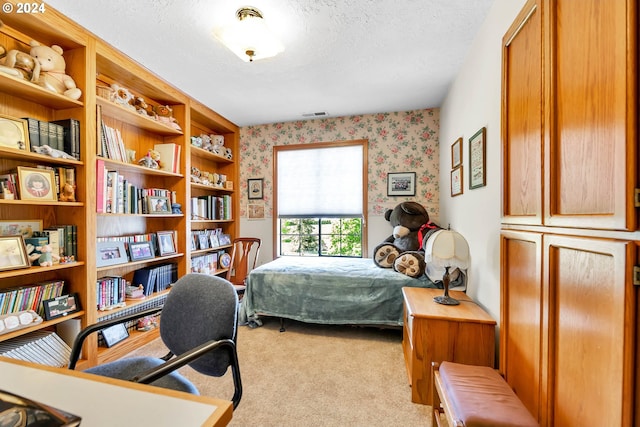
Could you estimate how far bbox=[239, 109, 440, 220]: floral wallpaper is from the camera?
11.2ft

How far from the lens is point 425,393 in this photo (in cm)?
159

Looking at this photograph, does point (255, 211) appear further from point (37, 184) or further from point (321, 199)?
point (37, 184)

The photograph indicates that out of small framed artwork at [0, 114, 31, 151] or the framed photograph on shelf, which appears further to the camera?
the framed photograph on shelf

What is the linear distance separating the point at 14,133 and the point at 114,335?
1644 mm

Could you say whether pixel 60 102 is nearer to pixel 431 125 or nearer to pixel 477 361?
pixel 477 361

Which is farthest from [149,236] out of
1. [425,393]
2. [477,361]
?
[477,361]

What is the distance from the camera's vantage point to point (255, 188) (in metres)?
3.99

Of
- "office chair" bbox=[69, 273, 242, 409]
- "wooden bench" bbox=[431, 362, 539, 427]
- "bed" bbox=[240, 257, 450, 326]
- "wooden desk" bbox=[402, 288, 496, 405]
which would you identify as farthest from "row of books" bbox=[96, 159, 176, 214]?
"wooden bench" bbox=[431, 362, 539, 427]

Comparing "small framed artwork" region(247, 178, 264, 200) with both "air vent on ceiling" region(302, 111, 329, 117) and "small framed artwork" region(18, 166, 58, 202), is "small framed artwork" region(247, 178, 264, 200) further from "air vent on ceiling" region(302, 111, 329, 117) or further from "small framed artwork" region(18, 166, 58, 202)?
"small framed artwork" region(18, 166, 58, 202)

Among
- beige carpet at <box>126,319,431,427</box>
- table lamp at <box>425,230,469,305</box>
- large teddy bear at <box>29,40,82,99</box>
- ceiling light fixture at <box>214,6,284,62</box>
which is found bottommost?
beige carpet at <box>126,319,431,427</box>

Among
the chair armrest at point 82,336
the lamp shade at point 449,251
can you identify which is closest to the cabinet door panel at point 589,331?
the lamp shade at point 449,251

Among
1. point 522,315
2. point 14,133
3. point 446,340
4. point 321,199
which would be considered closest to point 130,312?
point 14,133

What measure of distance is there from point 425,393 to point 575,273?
1.20m

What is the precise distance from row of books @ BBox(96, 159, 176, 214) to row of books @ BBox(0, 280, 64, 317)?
1.94 ft
